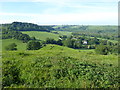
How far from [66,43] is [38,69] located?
391 feet

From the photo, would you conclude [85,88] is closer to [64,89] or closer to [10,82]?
[64,89]

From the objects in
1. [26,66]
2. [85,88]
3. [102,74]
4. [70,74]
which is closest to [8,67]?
[26,66]

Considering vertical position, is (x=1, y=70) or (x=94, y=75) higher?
(x=1, y=70)

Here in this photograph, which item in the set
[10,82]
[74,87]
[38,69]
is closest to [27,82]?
[10,82]

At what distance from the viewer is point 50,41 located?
138750 millimetres

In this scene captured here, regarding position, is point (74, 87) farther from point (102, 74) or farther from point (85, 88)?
point (102, 74)

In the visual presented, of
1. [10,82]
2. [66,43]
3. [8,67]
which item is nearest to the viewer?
[10,82]

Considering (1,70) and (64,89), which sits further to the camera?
(1,70)

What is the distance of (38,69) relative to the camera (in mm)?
11617

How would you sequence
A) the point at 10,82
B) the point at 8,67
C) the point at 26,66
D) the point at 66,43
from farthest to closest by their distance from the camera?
the point at 66,43 → the point at 26,66 → the point at 8,67 → the point at 10,82

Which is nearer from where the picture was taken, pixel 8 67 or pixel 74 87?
pixel 74 87

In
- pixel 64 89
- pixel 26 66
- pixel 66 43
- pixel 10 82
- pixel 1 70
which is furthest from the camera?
pixel 66 43

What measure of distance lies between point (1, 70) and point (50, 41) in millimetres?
128618

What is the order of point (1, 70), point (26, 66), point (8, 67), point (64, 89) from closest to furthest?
point (64, 89), point (1, 70), point (8, 67), point (26, 66)
